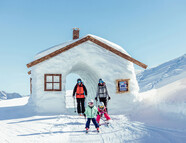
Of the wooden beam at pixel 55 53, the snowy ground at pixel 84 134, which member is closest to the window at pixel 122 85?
the wooden beam at pixel 55 53

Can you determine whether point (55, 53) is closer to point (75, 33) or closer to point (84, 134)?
point (75, 33)

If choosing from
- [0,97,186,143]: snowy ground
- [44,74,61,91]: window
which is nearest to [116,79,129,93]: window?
[44,74,61,91]: window

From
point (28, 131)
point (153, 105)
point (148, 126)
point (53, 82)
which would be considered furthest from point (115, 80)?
point (28, 131)

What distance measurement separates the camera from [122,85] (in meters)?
10.2

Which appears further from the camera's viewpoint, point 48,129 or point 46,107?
point 46,107

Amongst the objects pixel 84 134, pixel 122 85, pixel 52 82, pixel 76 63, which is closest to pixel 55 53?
pixel 76 63

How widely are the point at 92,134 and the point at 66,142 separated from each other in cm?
96

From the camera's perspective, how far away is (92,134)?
5453 millimetres

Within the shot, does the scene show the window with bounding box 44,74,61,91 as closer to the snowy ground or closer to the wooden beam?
the wooden beam

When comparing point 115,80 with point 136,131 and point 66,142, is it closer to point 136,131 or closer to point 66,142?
point 136,131

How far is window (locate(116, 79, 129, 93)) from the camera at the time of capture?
1006cm

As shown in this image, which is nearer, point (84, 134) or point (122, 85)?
point (84, 134)

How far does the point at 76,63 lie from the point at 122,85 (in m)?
2.76

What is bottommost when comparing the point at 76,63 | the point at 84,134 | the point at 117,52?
the point at 84,134
